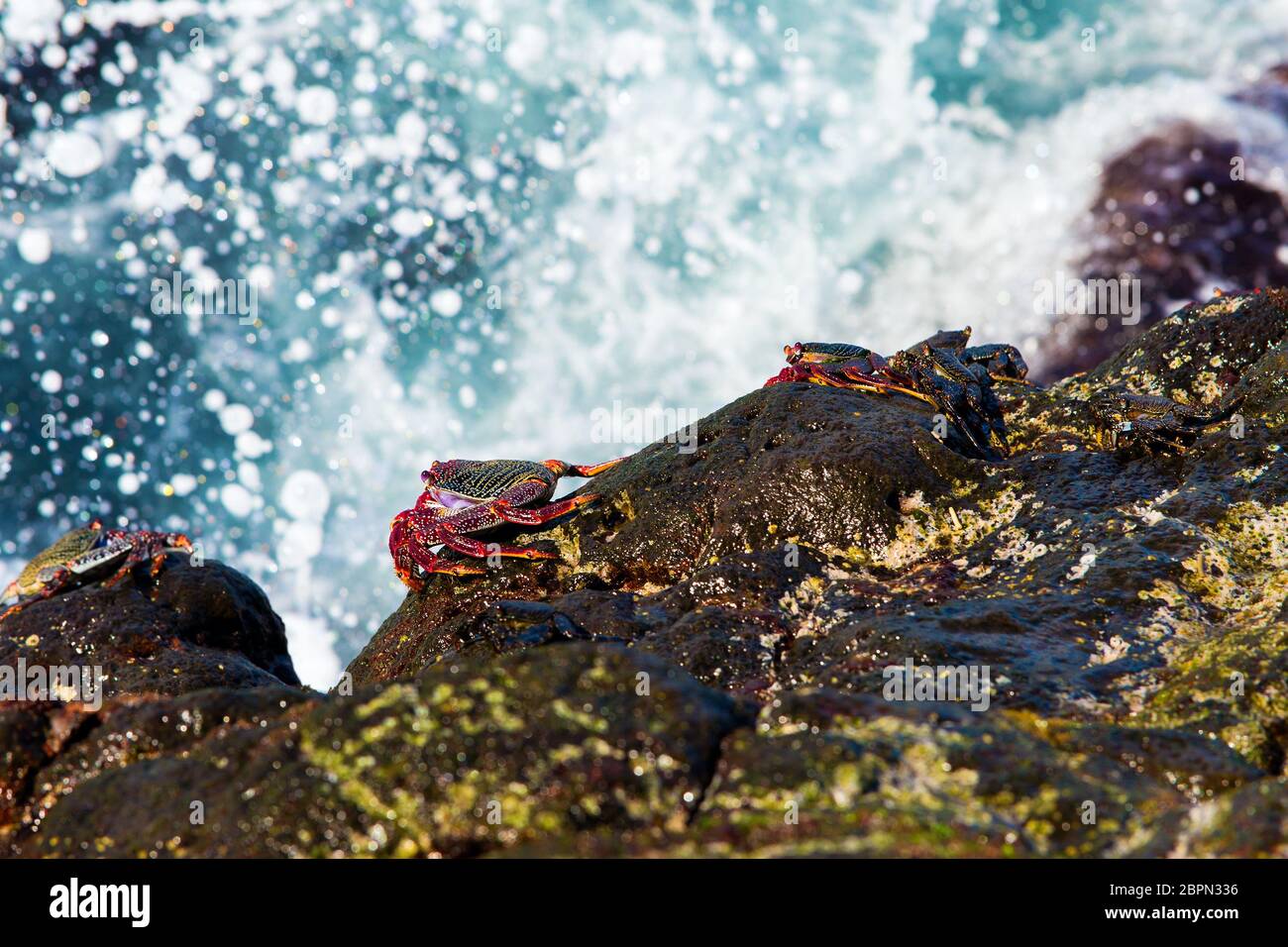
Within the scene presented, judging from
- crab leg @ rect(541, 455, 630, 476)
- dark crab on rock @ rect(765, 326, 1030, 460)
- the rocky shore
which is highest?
dark crab on rock @ rect(765, 326, 1030, 460)

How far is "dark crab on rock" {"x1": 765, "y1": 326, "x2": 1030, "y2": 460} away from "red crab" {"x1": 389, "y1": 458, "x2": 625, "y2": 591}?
1758 mm

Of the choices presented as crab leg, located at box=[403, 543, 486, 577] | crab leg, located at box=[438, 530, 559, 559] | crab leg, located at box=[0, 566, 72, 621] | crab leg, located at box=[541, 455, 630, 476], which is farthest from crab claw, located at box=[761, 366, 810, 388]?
crab leg, located at box=[0, 566, 72, 621]

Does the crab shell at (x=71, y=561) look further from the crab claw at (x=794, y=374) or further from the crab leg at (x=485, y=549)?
the crab claw at (x=794, y=374)

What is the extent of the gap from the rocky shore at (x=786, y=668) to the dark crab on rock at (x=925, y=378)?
21 centimetres

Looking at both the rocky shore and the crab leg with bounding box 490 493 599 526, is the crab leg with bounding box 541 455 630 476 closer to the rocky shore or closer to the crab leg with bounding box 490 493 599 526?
the rocky shore

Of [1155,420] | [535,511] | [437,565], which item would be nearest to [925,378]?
[1155,420]

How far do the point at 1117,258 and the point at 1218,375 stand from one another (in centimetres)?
1522

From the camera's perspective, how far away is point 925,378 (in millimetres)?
6875

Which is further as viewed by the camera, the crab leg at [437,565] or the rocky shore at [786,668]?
the crab leg at [437,565]

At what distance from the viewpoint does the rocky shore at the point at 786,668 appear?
3.00m

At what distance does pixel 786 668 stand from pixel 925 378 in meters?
2.72

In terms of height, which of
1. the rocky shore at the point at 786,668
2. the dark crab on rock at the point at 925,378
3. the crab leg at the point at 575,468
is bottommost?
the rocky shore at the point at 786,668

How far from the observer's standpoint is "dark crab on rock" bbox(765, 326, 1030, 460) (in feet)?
22.1

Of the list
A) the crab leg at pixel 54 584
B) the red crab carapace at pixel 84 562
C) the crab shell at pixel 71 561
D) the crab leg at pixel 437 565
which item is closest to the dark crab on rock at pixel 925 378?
the crab leg at pixel 437 565
